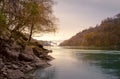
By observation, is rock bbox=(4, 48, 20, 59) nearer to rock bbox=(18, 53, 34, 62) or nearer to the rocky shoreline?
the rocky shoreline

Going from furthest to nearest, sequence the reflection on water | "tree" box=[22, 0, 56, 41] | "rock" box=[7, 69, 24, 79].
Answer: "tree" box=[22, 0, 56, 41] < the reflection on water < "rock" box=[7, 69, 24, 79]

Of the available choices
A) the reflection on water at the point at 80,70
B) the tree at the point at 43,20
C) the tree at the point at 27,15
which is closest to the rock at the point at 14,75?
the reflection on water at the point at 80,70

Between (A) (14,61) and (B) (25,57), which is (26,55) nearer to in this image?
(B) (25,57)

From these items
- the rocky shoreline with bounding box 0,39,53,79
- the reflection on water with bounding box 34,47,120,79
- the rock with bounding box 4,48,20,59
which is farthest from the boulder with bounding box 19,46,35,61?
the reflection on water with bounding box 34,47,120,79

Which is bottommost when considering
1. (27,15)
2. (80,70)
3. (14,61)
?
(80,70)

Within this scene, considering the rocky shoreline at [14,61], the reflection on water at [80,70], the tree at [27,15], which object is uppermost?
the tree at [27,15]

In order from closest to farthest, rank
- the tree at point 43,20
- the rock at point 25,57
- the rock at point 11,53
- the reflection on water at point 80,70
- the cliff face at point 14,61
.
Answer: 1. the cliff face at point 14,61
2. the reflection on water at point 80,70
3. the rock at point 11,53
4. the rock at point 25,57
5. the tree at point 43,20

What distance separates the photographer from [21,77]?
105ft

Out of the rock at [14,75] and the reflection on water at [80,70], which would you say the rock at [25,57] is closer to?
the reflection on water at [80,70]

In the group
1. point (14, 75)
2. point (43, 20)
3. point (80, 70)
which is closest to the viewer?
point (14, 75)

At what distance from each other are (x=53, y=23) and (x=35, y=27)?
4.37m

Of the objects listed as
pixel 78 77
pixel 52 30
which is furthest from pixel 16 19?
pixel 52 30

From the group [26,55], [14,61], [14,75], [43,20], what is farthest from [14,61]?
[43,20]

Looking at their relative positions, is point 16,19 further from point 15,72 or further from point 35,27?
point 35,27
